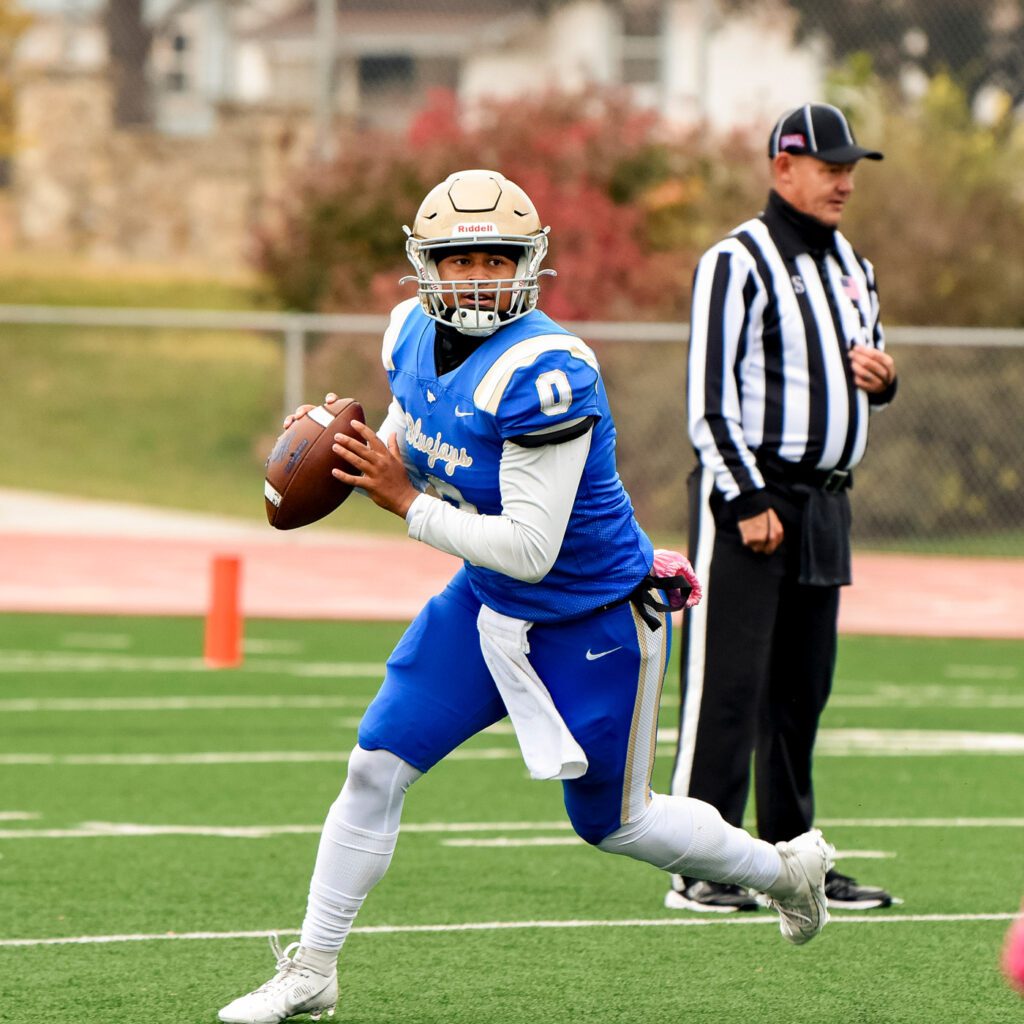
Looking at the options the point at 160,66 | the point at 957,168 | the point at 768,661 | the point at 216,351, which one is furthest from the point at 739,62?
the point at 768,661

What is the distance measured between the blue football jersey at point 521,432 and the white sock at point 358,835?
0.43 meters

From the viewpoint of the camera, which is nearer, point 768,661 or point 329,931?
point 329,931

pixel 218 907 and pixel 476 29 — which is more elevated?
pixel 476 29

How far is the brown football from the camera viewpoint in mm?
4656

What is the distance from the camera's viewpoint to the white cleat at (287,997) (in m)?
4.73

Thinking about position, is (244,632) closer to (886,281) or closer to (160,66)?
(886,281)

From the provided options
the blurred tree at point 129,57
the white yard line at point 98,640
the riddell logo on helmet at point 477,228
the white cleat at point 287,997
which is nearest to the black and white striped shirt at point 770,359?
the riddell logo on helmet at point 477,228

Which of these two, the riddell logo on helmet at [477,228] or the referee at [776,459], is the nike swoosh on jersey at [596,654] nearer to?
the riddell logo on helmet at [477,228]

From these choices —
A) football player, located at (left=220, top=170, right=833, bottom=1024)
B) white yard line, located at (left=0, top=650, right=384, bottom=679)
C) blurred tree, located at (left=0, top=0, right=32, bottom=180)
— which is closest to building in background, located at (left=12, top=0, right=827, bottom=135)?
blurred tree, located at (left=0, top=0, right=32, bottom=180)

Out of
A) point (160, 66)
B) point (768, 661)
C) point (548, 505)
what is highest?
point (160, 66)

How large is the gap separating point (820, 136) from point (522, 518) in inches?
78.2

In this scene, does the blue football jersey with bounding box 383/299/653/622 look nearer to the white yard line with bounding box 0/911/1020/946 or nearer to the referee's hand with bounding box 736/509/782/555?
the referee's hand with bounding box 736/509/782/555

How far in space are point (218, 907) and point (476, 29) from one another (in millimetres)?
27218

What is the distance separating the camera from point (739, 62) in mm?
30719
